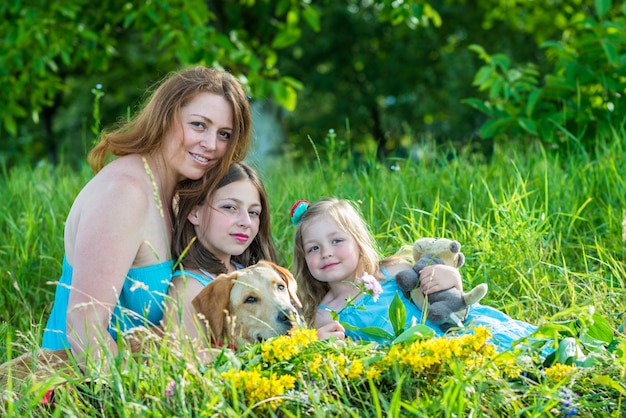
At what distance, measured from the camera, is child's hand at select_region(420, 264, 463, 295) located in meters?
3.73

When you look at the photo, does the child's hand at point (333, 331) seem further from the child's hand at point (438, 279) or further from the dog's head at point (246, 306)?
the child's hand at point (438, 279)

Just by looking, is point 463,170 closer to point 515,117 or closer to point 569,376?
point 515,117

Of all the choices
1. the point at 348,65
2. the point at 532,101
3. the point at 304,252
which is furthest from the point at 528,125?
the point at 348,65

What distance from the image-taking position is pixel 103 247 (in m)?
3.61

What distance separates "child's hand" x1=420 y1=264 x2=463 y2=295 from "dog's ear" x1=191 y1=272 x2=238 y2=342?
0.90 metres

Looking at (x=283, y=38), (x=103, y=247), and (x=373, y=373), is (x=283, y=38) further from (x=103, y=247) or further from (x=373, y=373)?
(x=373, y=373)

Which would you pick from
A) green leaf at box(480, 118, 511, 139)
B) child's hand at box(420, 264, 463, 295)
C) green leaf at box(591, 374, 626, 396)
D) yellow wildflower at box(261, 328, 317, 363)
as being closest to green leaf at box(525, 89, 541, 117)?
green leaf at box(480, 118, 511, 139)

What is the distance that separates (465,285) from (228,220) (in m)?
1.35

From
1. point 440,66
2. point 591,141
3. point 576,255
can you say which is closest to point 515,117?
point 591,141

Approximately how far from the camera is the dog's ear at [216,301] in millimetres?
3453

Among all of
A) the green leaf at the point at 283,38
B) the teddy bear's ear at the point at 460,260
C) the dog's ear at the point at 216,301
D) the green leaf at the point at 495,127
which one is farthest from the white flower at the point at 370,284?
the green leaf at the point at 283,38

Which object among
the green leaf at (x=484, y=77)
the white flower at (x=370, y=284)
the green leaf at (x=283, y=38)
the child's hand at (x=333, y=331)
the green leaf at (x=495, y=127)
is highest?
the green leaf at (x=283, y=38)

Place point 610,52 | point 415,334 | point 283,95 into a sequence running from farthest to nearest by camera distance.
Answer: point 283,95 < point 610,52 < point 415,334

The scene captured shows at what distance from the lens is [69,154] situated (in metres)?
19.7
